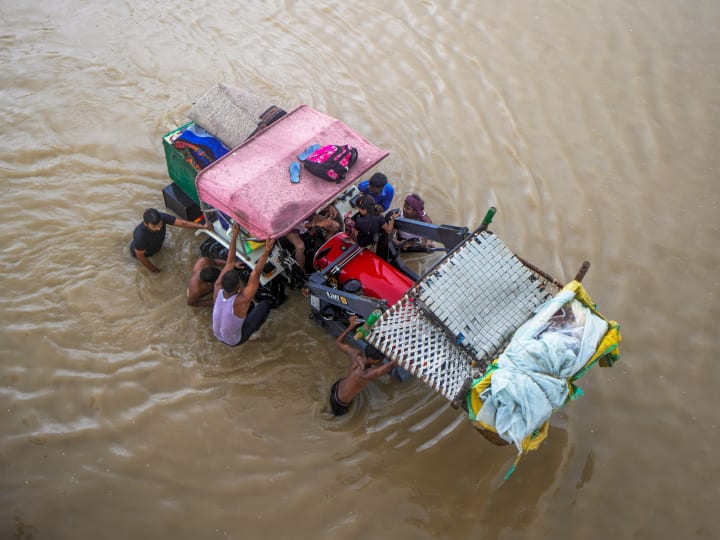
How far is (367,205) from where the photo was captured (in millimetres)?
5113

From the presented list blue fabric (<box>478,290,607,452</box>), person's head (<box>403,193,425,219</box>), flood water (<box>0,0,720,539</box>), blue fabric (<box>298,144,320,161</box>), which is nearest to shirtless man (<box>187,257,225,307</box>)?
flood water (<box>0,0,720,539</box>)

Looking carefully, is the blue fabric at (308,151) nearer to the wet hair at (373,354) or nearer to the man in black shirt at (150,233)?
the man in black shirt at (150,233)

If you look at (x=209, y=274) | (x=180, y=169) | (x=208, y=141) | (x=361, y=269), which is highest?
(x=208, y=141)

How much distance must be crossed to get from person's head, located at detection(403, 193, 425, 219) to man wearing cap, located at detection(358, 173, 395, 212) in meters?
0.22

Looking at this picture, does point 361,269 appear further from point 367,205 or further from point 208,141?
point 208,141

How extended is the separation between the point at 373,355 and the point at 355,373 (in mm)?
295

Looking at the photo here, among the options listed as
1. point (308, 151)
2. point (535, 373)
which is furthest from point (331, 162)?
point (535, 373)

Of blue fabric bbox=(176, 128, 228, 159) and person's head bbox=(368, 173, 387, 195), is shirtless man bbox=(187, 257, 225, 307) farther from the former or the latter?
person's head bbox=(368, 173, 387, 195)

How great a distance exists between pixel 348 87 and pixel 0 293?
5.48 m

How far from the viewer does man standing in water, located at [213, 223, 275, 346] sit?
15.4ft

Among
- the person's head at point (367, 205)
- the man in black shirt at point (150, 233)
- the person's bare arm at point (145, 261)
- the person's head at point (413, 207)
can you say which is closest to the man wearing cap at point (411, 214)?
the person's head at point (413, 207)

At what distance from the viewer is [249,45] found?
28.3 ft

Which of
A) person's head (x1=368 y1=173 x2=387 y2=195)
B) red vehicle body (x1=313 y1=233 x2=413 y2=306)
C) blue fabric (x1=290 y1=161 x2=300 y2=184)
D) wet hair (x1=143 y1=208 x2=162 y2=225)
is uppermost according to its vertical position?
blue fabric (x1=290 y1=161 x2=300 y2=184)

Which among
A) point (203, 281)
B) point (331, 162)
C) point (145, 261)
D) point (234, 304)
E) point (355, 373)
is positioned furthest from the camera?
point (145, 261)
